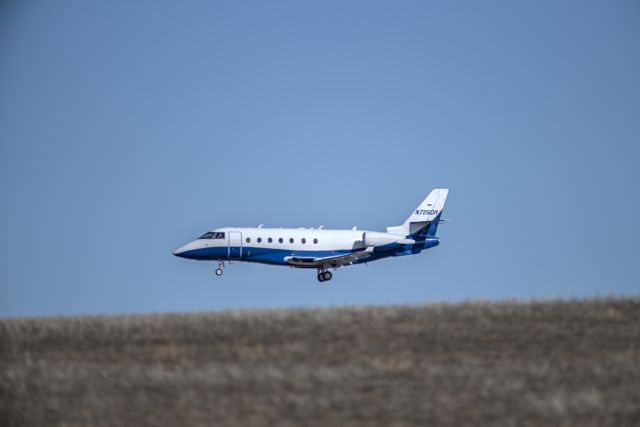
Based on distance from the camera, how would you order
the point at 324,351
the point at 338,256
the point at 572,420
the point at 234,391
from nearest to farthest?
the point at 572,420 < the point at 234,391 < the point at 324,351 < the point at 338,256

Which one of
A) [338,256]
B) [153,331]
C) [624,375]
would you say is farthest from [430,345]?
[338,256]

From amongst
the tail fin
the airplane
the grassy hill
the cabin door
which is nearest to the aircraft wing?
the airplane

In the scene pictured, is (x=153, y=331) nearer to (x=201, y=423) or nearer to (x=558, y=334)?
(x=201, y=423)

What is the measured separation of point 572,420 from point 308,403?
4833 mm

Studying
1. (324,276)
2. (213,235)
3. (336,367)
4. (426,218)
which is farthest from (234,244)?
(336,367)

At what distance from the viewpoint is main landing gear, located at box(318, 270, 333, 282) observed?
55.6 m

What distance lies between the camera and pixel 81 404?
17844 mm

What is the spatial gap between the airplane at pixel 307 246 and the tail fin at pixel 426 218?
0.24 ft

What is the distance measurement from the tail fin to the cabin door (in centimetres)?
1135

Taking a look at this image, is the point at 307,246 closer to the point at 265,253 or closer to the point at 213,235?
the point at 265,253

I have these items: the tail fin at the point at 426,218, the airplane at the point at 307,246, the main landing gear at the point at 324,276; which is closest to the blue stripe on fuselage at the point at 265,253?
the airplane at the point at 307,246

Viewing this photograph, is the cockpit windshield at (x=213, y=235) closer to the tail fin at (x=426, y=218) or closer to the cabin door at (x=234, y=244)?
the cabin door at (x=234, y=244)

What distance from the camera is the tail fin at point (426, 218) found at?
58562 millimetres

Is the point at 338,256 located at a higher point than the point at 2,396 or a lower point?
higher
